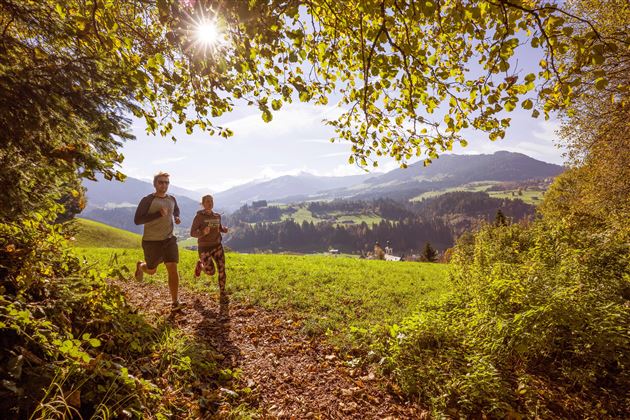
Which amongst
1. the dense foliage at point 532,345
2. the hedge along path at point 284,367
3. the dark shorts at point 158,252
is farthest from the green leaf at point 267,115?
the dark shorts at point 158,252

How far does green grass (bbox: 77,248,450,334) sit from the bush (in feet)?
6.62

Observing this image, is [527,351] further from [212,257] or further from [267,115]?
[212,257]

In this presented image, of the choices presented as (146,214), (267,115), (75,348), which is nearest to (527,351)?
(267,115)

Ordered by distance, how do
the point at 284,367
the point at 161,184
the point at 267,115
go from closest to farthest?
the point at 267,115 < the point at 284,367 < the point at 161,184

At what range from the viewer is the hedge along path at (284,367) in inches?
173

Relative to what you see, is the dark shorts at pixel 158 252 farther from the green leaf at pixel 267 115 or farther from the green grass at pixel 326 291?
the green leaf at pixel 267 115

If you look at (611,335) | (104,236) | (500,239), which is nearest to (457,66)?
(611,335)

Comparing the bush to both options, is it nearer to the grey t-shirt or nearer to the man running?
the man running

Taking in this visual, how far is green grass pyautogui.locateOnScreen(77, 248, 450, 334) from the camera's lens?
7.78 m

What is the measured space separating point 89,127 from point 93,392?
3599 millimetres

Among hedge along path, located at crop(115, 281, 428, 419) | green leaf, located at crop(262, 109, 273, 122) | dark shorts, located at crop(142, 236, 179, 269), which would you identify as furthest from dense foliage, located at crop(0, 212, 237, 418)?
green leaf, located at crop(262, 109, 273, 122)

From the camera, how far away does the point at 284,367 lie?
5.42 meters

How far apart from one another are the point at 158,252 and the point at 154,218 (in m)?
0.85

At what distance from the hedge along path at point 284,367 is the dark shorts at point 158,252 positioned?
123 cm
